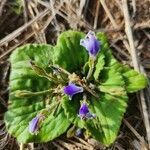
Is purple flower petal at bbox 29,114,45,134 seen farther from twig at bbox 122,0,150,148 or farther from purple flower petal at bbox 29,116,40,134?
twig at bbox 122,0,150,148

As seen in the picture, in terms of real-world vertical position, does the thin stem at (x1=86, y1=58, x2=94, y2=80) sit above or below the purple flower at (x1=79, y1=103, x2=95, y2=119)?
above

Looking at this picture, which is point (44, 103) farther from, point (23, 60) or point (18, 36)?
point (18, 36)

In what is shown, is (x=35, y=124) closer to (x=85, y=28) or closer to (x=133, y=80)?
(x=133, y=80)

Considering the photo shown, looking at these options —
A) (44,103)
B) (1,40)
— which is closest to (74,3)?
(1,40)

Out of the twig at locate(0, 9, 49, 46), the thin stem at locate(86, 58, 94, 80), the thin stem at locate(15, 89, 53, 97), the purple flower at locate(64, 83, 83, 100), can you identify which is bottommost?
the purple flower at locate(64, 83, 83, 100)

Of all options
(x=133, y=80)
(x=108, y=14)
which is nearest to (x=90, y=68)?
(x=133, y=80)

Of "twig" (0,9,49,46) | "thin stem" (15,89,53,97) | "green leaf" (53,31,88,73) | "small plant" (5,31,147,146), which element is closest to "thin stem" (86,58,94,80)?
"small plant" (5,31,147,146)

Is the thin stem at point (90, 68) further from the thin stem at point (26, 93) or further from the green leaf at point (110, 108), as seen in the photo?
the thin stem at point (26, 93)
